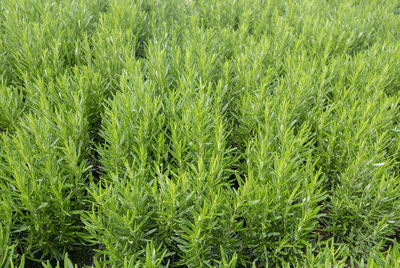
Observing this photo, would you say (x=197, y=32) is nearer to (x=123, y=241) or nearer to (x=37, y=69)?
(x=37, y=69)

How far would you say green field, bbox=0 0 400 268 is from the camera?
72.8 inches

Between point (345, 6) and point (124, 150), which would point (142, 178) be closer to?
point (124, 150)

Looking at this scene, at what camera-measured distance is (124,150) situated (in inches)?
86.5

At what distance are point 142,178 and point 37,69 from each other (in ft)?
5.13

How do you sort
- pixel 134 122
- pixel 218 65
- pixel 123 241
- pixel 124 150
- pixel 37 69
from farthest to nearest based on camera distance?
pixel 218 65 < pixel 37 69 < pixel 134 122 < pixel 124 150 < pixel 123 241

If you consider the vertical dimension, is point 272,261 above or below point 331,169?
below

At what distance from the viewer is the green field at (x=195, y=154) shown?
1849 mm

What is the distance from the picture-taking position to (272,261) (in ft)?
6.65

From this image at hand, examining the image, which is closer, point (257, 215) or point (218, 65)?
point (257, 215)

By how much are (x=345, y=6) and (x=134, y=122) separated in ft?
10.7

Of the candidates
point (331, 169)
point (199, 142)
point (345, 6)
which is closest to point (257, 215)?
point (199, 142)

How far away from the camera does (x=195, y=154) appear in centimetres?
226

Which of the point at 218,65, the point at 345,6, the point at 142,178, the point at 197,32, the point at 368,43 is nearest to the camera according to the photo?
the point at 142,178

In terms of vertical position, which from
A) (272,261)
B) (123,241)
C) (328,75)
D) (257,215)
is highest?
(328,75)
